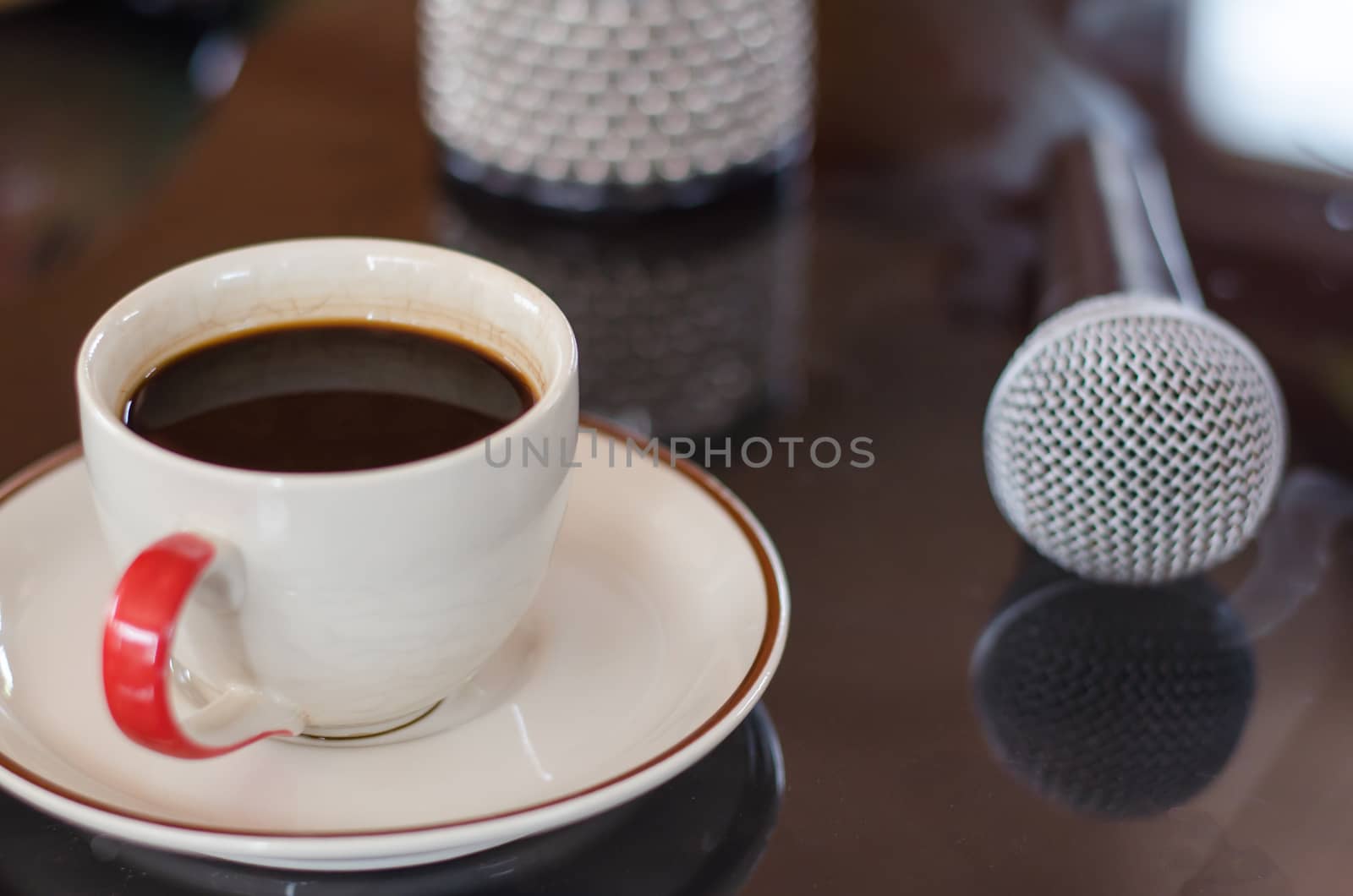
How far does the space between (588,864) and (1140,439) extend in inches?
10.5

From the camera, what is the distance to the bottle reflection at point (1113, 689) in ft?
1.63

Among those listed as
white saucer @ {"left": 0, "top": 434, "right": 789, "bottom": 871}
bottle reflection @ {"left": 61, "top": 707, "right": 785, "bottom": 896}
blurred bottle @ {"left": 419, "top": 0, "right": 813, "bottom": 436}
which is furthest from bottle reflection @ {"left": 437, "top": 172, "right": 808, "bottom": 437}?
bottle reflection @ {"left": 61, "top": 707, "right": 785, "bottom": 896}

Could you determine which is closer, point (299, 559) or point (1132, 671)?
point (299, 559)

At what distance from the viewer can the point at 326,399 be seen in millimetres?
484

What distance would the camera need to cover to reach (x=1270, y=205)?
2.82ft

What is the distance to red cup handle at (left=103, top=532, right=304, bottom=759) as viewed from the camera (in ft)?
1.23

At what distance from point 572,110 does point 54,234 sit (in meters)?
0.32

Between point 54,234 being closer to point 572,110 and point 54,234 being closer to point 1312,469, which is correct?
point 572,110

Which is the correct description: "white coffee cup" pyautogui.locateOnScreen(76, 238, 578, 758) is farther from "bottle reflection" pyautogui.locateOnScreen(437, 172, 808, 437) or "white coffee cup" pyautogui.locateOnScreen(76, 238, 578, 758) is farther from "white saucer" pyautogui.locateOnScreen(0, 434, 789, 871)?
"bottle reflection" pyautogui.locateOnScreen(437, 172, 808, 437)

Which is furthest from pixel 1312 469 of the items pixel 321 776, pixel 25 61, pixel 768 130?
pixel 25 61

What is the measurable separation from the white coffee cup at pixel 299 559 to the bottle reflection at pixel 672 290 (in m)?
0.21

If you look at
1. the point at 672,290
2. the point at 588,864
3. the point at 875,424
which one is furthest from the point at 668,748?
the point at 672,290

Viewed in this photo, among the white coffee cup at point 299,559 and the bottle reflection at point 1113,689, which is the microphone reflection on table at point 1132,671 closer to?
the bottle reflection at point 1113,689

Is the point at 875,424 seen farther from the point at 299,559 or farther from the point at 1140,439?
the point at 299,559
